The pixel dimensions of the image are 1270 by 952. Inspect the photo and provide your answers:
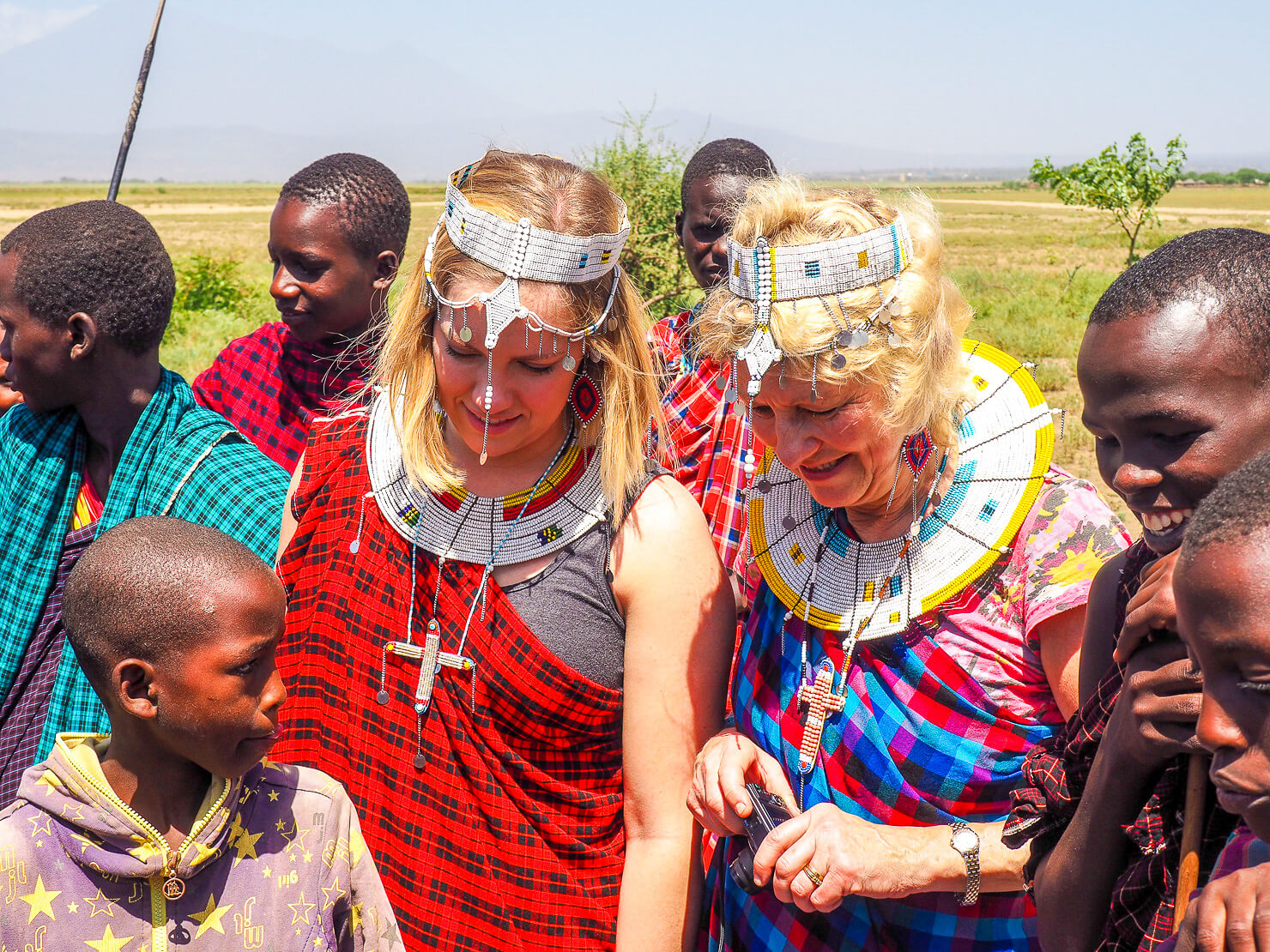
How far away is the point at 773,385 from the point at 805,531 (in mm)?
411

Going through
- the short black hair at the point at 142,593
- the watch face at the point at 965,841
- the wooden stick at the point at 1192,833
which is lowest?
the watch face at the point at 965,841

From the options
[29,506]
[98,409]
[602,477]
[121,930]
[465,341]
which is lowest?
[121,930]

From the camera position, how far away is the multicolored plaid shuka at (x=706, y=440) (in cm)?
316

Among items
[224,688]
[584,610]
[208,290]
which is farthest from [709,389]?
[208,290]

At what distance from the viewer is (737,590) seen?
2.45 m

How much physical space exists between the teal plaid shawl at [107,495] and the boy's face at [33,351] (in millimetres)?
87

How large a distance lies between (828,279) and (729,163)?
317cm

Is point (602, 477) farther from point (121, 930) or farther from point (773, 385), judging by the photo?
point (121, 930)

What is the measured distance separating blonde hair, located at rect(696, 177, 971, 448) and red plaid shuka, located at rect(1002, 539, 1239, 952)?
0.47 meters

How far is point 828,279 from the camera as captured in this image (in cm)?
195

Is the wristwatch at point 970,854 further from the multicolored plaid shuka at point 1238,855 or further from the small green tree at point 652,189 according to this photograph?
the small green tree at point 652,189

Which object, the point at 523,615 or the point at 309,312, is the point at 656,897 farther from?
the point at 309,312

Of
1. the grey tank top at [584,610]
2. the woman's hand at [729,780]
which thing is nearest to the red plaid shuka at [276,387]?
the grey tank top at [584,610]

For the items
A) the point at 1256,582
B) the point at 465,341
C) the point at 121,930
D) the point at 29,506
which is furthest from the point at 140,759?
the point at 1256,582
